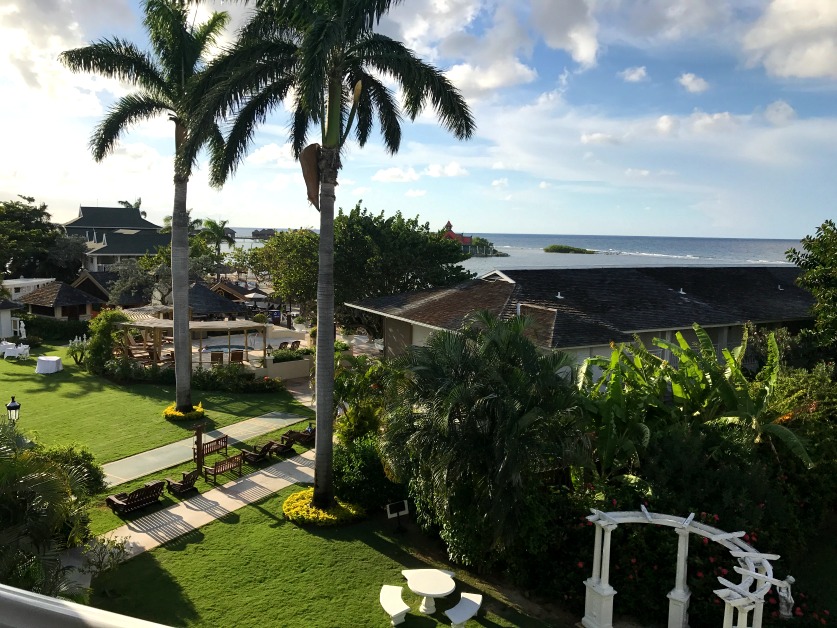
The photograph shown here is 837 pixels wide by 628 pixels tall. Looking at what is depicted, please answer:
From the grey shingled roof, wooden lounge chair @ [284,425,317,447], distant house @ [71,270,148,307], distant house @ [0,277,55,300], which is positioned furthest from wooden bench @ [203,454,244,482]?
the grey shingled roof

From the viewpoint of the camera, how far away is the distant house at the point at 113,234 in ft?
225

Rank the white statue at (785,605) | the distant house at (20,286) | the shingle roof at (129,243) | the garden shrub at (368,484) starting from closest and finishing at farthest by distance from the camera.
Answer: the white statue at (785,605) → the garden shrub at (368,484) → the distant house at (20,286) → the shingle roof at (129,243)

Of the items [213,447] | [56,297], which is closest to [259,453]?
[213,447]

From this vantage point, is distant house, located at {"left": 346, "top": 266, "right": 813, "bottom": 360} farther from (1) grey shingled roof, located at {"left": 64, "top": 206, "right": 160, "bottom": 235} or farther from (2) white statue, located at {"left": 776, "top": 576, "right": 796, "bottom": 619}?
(1) grey shingled roof, located at {"left": 64, "top": 206, "right": 160, "bottom": 235}

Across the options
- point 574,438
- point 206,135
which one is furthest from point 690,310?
point 206,135

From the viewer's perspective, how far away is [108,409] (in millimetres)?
22891

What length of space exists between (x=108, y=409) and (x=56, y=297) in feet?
73.3

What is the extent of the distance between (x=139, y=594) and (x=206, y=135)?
1044cm

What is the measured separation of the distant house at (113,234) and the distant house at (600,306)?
167 feet

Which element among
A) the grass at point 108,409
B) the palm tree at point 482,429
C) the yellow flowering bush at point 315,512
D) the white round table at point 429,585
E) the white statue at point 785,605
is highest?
the palm tree at point 482,429

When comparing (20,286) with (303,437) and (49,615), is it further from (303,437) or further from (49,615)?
(49,615)

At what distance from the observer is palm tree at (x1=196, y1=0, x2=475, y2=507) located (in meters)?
13.4

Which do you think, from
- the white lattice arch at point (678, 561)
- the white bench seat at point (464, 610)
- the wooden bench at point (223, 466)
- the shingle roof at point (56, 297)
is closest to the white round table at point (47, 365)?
the shingle roof at point (56, 297)

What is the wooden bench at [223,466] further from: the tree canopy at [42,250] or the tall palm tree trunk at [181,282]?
the tree canopy at [42,250]
